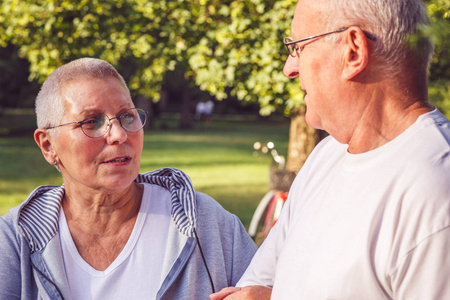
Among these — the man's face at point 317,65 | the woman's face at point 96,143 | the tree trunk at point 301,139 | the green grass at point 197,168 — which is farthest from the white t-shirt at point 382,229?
the green grass at point 197,168

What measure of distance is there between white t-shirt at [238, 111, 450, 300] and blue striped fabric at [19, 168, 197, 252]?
0.93 metres

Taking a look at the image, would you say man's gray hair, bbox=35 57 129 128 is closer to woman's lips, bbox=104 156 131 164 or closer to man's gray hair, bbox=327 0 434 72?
woman's lips, bbox=104 156 131 164

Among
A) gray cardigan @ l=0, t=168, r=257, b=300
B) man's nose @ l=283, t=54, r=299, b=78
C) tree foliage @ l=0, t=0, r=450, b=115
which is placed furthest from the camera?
tree foliage @ l=0, t=0, r=450, b=115

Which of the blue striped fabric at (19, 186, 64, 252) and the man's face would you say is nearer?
the man's face

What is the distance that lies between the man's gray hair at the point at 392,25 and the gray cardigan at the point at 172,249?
4.24 ft

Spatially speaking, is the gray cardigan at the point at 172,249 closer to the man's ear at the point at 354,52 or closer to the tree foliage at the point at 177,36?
the man's ear at the point at 354,52

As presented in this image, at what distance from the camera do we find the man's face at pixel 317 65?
64.7 inches

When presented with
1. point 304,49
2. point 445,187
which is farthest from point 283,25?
point 445,187

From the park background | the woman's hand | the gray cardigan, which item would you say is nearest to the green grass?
the park background

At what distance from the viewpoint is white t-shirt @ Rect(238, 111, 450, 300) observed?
1333 mm

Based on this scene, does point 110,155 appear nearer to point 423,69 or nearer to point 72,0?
point 423,69

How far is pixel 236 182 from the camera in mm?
15133

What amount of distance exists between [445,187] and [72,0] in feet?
21.2

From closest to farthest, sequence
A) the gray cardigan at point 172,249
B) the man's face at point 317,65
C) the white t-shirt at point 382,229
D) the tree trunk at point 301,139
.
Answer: the white t-shirt at point 382,229, the man's face at point 317,65, the gray cardigan at point 172,249, the tree trunk at point 301,139
